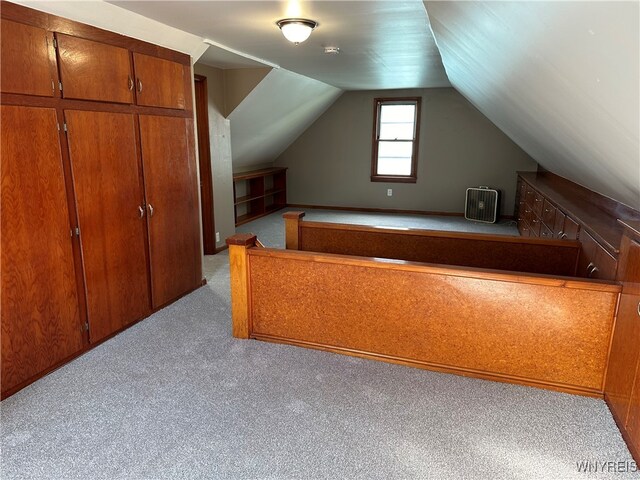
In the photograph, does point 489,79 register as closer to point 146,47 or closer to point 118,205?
point 146,47

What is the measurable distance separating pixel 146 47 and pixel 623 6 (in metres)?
2.77

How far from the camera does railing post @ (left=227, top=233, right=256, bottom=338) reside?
8.63ft

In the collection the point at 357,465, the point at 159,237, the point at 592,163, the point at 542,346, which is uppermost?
the point at 592,163

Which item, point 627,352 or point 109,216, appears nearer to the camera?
point 627,352

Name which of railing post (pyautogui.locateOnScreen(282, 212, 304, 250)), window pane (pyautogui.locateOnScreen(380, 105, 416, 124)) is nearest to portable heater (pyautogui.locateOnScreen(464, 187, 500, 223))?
window pane (pyautogui.locateOnScreen(380, 105, 416, 124))

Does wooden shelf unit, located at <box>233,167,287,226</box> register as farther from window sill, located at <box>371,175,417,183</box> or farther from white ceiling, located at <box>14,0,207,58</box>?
white ceiling, located at <box>14,0,207,58</box>

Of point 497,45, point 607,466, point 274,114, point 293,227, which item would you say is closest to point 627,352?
point 607,466

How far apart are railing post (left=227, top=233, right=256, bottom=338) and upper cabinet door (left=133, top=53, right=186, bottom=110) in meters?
1.19

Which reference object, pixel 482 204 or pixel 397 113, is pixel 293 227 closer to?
pixel 482 204

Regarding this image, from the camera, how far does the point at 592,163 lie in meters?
2.57

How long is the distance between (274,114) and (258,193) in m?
1.55

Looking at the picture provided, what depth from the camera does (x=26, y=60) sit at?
6.86ft

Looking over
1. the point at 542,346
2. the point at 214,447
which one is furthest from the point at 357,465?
the point at 542,346

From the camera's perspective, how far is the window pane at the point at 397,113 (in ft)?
22.6
